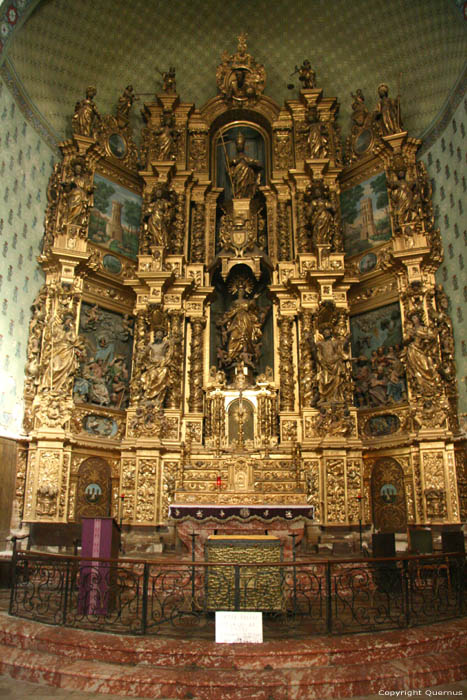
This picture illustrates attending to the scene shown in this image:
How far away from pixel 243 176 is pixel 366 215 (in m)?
4.24

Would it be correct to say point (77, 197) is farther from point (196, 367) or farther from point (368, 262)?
point (368, 262)

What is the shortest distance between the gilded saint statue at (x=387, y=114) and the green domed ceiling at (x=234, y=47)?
0.62 metres

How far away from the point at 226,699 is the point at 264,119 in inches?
711

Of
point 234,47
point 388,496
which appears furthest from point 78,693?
point 234,47

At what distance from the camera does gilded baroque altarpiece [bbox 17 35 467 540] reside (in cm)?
1380

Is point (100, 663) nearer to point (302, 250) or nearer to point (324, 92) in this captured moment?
point (302, 250)

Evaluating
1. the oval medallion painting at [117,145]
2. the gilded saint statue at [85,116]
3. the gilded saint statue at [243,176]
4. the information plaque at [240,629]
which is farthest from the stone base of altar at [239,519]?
the oval medallion painting at [117,145]

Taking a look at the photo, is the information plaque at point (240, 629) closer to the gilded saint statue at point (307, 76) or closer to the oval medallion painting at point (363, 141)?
the oval medallion painting at point (363, 141)

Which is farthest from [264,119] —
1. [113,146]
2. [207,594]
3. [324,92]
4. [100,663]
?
[100,663]

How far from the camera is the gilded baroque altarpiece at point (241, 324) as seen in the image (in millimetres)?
13797

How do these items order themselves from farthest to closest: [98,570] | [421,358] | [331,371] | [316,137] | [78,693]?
[316,137] < [331,371] < [421,358] < [98,570] < [78,693]

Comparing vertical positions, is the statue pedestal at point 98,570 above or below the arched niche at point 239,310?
below

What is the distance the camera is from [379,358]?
51.1 ft

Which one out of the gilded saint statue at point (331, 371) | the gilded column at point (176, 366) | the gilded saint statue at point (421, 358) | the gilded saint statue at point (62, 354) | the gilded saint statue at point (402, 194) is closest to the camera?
the gilded saint statue at point (421, 358)
